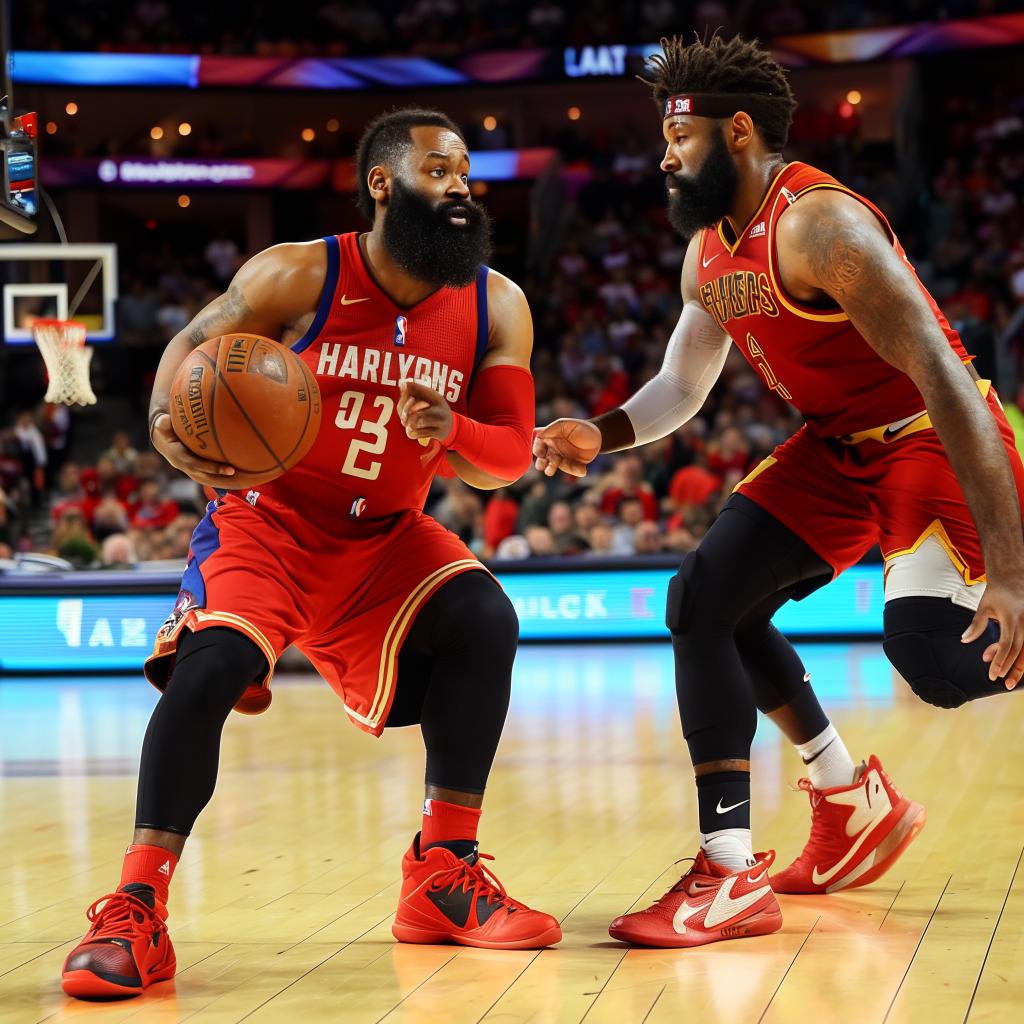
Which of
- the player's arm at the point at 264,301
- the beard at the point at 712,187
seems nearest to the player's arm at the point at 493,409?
the player's arm at the point at 264,301

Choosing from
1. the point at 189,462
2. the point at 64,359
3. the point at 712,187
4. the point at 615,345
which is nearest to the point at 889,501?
the point at 712,187

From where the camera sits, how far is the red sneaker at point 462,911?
3303mm

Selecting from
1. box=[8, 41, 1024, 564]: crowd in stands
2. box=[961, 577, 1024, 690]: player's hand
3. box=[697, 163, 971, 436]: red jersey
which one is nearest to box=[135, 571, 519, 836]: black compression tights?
box=[697, 163, 971, 436]: red jersey

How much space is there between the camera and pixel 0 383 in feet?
60.6

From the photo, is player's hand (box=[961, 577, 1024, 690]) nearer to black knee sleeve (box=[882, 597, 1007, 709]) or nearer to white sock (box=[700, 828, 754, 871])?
black knee sleeve (box=[882, 597, 1007, 709])

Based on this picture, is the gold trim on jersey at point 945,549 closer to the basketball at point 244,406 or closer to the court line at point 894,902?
the court line at point 894,902

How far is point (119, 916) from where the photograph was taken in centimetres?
300

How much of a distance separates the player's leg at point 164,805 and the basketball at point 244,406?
40cm

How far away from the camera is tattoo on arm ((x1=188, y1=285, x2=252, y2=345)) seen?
3.48 meters

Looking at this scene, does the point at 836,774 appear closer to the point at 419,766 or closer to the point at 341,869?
the point at 341,869

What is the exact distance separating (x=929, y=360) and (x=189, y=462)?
1597 mm

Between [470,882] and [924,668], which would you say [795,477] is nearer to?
[924,668]

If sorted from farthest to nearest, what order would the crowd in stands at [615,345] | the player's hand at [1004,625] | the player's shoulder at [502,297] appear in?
the crowd in stands at [615,345]
the player's shoulder at [502,297]
the player's hand at [1004,625]

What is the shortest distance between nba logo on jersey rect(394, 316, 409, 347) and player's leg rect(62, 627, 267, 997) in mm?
835
